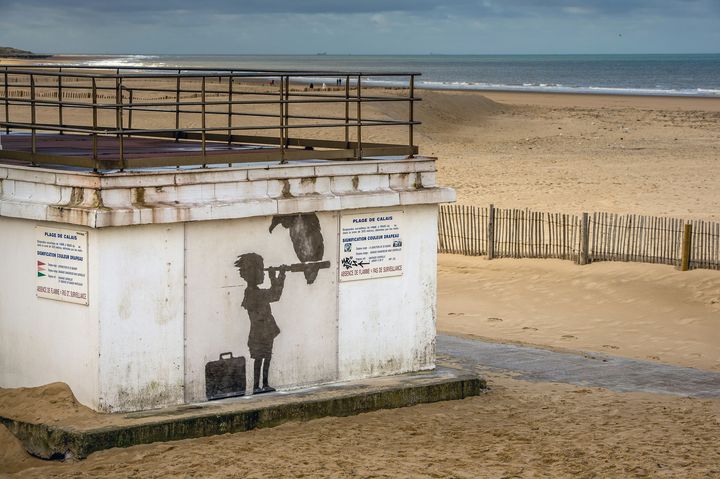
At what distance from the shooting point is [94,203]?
9.65m

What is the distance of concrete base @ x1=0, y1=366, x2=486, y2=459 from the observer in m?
9.55

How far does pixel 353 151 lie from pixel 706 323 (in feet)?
26.0

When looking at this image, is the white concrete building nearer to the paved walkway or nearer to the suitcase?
the suitcase

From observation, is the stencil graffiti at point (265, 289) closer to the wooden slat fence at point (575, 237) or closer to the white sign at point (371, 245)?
the white sign at point (371, 245)

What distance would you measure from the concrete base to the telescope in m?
1.09

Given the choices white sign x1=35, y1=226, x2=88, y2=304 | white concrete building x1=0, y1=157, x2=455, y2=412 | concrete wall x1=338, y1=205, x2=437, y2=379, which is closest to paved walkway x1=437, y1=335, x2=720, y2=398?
concrete wall x1=338, y1=205, x2=437, y2=379

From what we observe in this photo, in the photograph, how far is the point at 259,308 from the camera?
10781 mm

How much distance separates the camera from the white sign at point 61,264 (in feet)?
32.3

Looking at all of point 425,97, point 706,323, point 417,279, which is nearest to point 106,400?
point 417,279

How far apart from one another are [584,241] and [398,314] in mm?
8866

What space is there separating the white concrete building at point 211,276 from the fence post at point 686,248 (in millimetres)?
7985

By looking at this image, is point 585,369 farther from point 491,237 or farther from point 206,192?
point 491,237

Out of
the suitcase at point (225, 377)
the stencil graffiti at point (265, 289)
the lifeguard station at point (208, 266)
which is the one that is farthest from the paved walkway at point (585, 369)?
the suitcase at point (225, 377)

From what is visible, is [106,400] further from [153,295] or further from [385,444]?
[385,444]
